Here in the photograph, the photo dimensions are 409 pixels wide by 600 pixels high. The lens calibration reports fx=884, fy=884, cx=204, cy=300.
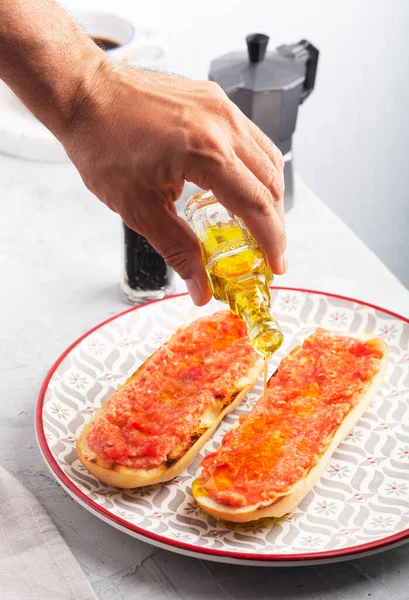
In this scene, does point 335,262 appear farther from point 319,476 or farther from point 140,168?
point 140,168

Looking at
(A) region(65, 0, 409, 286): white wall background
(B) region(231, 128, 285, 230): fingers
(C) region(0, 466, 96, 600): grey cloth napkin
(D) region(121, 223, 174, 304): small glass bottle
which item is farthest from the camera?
(A) region(65, 0, 409, 286): white wall background

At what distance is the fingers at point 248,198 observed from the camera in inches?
59.5

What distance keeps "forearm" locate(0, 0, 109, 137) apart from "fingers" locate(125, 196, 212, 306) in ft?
0.71

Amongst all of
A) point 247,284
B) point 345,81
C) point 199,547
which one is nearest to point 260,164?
point 247,284

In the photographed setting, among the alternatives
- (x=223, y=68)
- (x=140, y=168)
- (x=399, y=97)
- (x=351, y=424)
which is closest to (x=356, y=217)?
(x=399, y=97)

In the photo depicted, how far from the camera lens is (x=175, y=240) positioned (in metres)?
1.60

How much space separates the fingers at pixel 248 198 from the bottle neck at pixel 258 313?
91mm

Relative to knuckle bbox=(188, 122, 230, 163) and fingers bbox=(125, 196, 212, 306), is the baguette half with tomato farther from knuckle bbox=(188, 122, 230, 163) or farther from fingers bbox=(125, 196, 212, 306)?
knuckle bbox=(188, 122, 230, 163)

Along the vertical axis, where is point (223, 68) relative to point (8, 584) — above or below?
above

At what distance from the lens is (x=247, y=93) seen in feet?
8.42

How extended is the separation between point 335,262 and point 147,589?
1.25 meters

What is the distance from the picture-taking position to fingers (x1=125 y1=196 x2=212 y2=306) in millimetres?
1564

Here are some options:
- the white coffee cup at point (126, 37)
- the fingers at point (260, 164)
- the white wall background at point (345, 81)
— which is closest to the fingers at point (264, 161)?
the fingers at point (260, 164)

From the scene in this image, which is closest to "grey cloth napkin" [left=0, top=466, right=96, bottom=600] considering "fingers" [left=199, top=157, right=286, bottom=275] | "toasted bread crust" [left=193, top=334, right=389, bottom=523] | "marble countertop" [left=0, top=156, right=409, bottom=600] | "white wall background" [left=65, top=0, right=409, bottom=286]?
"marble countertop" [left=0, top=156, right=409, bottom=600]
